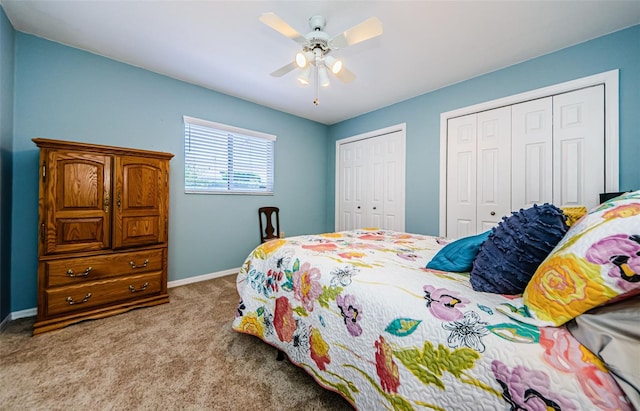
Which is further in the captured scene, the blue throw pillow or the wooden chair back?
the wooden chair back

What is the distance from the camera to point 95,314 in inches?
83.1

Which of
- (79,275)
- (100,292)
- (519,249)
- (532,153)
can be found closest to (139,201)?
(79,275)

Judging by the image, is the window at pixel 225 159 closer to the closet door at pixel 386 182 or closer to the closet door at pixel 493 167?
the closet door at pixel 386 182

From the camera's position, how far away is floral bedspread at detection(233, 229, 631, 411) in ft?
2.02

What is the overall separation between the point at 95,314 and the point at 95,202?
99 cm

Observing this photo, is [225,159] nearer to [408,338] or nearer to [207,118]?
[207,118]

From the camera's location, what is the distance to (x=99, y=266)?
2.15 metres

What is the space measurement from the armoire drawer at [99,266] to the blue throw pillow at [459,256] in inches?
102

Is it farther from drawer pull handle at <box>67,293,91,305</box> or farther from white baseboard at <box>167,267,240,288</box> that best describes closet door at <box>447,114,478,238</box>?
drawer pull handle at <box>67,293,91,305</box>

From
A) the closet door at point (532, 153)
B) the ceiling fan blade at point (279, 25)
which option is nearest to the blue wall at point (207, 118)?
the closet door at point (532, 153)

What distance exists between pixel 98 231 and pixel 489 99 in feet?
14.0

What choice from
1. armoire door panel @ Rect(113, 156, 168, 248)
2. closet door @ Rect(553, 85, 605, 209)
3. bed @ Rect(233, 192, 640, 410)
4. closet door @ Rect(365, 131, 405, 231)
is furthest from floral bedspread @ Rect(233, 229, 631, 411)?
closet door @ Rect(365, 131, 405, 231)

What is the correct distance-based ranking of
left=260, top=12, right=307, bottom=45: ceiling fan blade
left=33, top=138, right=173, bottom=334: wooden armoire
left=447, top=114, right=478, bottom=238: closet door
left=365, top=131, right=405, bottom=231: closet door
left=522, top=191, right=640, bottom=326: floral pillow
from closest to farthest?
left=522, top=191, right=640, bottom=326: floral pillow < left=260, top=12, right=307, bottom=45: ceiling fan blade < left=33, top=138, right=173, bottom=334: wooden armoire < left=447, top=114, right=478, bottom=238: closet door < left=365, top=131, right=405, bottom=231: closet door

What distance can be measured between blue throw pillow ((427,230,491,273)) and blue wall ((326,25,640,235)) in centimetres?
205
